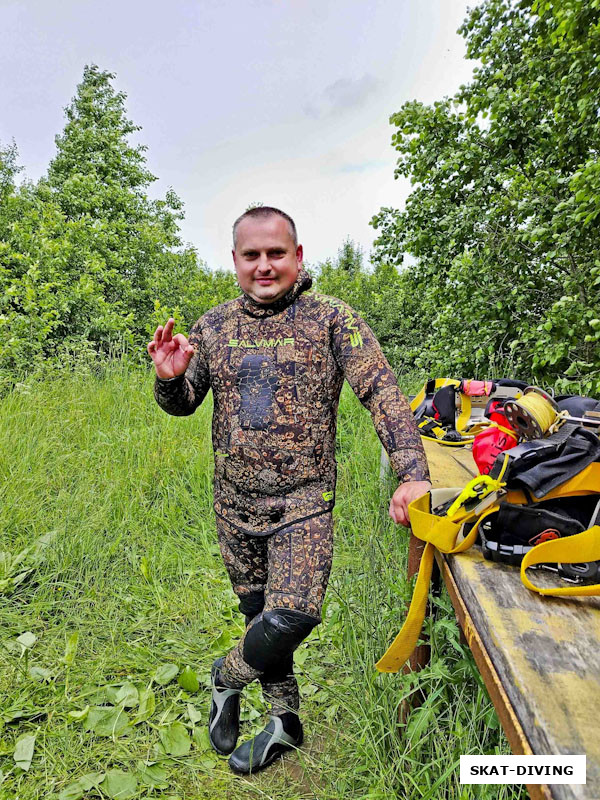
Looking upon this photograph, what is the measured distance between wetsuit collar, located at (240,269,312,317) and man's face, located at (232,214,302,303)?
3 cm

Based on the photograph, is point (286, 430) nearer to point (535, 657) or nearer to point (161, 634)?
point (535, 657)

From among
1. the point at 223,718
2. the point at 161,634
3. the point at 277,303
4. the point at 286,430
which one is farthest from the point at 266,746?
the point at 277,303

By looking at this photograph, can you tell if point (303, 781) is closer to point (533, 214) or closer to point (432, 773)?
point (432, 773)

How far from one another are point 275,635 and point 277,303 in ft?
3.62

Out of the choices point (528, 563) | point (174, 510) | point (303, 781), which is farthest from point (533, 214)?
point (303, 781)

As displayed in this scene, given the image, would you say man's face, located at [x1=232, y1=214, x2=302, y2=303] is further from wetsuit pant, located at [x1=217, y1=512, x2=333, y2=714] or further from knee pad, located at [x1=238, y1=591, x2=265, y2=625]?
knee pad, located at [x1=238, y1=591, x2=265, y2=625]

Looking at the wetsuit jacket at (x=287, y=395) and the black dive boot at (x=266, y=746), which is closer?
the wetsuit jacket at (x=287, y=395)

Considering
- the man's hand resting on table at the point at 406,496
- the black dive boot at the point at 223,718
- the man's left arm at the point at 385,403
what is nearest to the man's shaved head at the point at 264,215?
the man's left arm at the point at 385,403

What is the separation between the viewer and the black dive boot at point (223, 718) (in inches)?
83.6

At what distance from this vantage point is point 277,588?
5.95ft

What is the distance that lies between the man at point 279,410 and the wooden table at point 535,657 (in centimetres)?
50

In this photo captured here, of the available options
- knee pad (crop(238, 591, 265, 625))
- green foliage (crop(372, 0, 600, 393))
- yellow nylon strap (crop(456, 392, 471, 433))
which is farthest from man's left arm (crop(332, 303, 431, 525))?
green foliage (crop(372, 0, 600, 393))

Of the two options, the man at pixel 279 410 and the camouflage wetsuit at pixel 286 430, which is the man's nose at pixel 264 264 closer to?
the man at pixel 279 410

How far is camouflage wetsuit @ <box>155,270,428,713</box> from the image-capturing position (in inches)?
71.3
